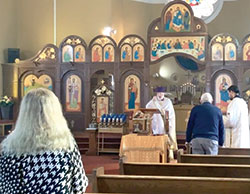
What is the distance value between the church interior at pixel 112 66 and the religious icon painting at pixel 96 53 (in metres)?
0.03

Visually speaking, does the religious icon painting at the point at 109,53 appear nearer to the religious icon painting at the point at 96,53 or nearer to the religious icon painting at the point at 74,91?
the religious icon painting at the point at 96,53

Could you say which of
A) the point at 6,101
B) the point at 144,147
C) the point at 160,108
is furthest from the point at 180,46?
the point at 6,101

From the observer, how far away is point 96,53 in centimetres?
1332

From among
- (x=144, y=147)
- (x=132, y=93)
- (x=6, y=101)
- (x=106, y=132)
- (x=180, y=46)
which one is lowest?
(x=144, y=147)

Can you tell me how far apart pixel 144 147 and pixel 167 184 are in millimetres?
4662

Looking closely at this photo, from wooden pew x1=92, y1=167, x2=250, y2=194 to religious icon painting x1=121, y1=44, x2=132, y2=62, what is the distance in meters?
9.33

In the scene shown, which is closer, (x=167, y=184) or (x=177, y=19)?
(x=167, y=184)

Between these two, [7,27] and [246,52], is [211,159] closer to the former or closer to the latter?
[246,52]

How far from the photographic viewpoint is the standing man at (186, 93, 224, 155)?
6.45 m

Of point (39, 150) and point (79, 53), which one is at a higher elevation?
point (79, 53)

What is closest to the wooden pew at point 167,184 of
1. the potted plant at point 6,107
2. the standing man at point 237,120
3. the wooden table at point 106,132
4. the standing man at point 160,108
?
the standing man at point 237,120

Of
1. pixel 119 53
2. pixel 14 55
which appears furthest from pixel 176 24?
pixel 14 55

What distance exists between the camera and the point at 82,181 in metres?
2.76

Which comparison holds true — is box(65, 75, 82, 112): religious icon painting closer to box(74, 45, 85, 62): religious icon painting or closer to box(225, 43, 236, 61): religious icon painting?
box(74, 45, 85, 62): religious icon painting
